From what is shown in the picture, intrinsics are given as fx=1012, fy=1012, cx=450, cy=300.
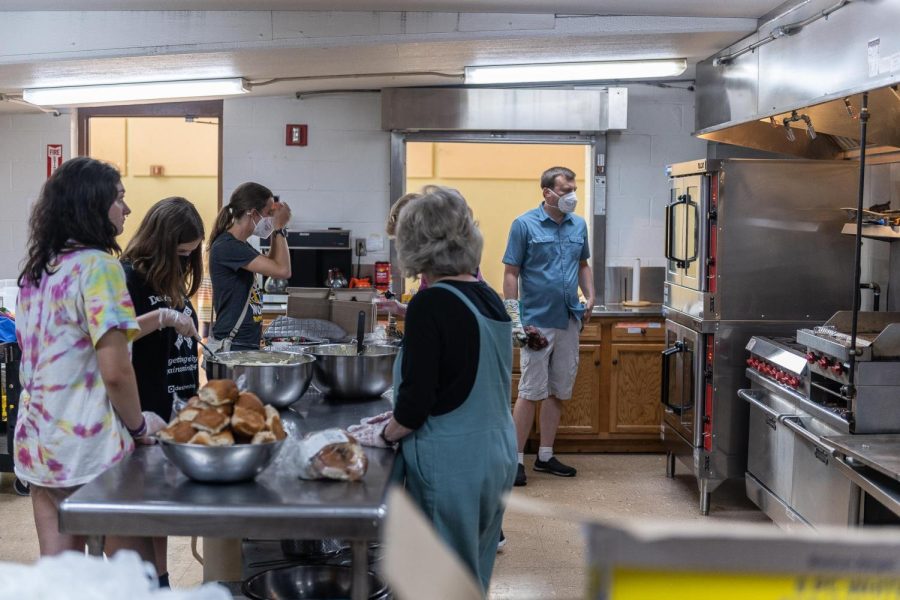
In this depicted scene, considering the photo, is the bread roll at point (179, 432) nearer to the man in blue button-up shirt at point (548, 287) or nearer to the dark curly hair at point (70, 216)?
the dark curly hair at point (70, 216)

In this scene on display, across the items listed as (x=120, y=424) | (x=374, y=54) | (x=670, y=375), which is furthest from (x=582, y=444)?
(x=120, y=424)

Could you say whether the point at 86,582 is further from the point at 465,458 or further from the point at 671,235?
the point at 671,235

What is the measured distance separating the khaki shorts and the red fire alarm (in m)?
2.34

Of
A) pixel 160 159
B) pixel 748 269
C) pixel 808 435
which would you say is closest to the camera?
pixel 808 435

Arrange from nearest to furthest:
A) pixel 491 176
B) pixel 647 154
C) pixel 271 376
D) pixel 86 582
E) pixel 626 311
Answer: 1. pixel 86 582
2. pixel 271 376
3. pixel 626 311
4. pixel 647 154
5. pixel 491 176

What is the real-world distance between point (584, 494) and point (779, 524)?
4.12 ft

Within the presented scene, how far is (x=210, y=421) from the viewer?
7.20ft

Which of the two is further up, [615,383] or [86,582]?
[86,582]

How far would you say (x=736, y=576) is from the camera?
2.29ft

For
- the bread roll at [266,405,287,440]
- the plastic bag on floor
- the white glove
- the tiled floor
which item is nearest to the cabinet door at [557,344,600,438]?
Answer: the tiled floor

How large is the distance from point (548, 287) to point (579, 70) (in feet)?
4.34

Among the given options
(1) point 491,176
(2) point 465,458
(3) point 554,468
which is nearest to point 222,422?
(2) point 465,458

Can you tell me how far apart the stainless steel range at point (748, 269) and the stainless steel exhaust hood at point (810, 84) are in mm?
255

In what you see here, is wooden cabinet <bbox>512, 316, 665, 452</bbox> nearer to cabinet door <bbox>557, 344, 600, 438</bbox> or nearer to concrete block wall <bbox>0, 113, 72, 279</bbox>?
cabinet door <bbox>557, 344, 600, 438</bbox>
